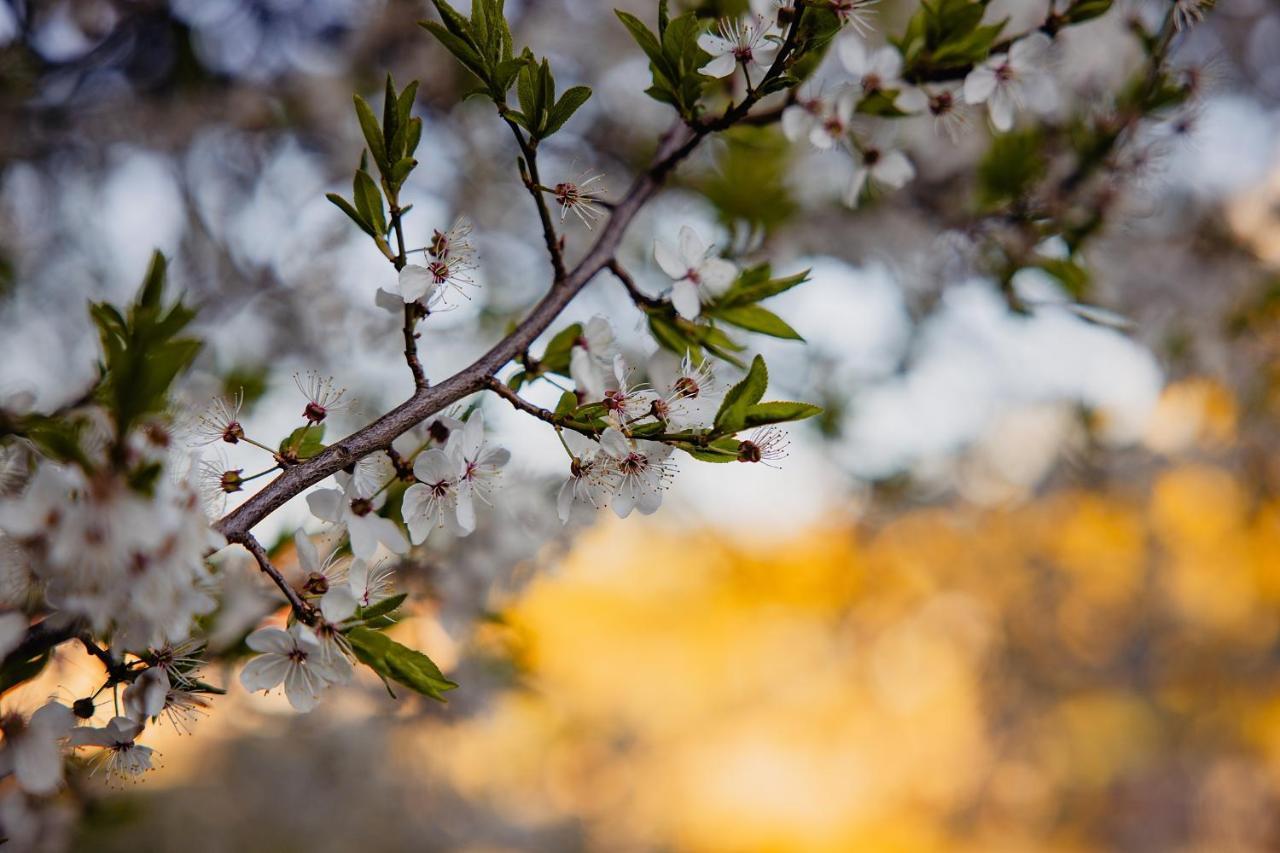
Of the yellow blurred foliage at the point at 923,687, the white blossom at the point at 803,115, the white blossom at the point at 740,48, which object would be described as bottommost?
the white blossom at the point at 740,48

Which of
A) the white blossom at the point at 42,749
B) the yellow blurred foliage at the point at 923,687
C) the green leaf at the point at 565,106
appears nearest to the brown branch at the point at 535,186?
the green leaf at the point at 565,106

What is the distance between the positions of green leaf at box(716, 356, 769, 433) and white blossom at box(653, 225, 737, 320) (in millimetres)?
108

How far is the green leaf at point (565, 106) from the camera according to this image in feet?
2.31

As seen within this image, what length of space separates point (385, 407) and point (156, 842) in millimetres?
2287

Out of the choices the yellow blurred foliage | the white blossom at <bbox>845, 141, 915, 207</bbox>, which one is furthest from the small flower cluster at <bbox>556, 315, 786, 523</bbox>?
the yellow blurred foliage

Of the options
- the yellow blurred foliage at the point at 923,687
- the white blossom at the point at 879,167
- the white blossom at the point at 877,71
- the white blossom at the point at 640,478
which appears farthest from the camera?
the yellow blurred foliage at the point at 923,687

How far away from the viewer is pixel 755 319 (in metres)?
0.82

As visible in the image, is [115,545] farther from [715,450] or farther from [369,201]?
[715,450]

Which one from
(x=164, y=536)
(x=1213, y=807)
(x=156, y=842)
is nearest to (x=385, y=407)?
(x=164, y=536)

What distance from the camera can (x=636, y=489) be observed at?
0.74m

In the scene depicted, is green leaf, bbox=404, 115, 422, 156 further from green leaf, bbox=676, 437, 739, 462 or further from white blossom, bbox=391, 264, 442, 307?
green leaf, bbox=676, 437, 739, 462

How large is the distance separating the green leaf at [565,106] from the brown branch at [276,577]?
42 centimetres

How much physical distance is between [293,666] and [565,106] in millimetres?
534

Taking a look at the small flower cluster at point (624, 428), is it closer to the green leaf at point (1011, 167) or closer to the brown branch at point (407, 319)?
the brown branch at point (407, 319)
